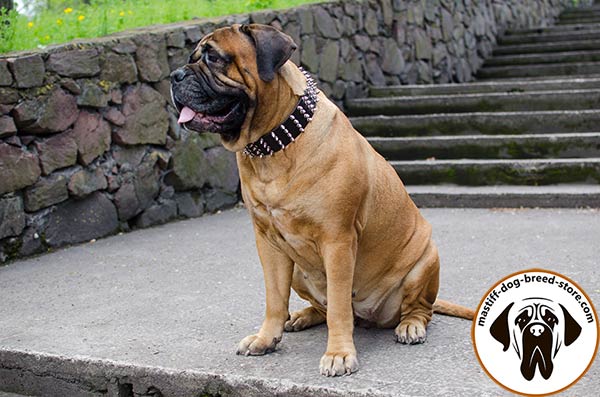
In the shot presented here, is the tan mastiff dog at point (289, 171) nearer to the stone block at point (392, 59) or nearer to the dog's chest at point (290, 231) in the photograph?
the dog's chest at point (290, 231)

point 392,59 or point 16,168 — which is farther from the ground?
point 16,168

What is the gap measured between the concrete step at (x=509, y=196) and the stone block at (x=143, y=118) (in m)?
2.26

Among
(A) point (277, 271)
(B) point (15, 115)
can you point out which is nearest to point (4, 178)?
(B) point (15, 115)

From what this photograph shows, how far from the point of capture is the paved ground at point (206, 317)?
3.05 m

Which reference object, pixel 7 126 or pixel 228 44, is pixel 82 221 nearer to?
pixel 7 126

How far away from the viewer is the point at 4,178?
5.17 meters

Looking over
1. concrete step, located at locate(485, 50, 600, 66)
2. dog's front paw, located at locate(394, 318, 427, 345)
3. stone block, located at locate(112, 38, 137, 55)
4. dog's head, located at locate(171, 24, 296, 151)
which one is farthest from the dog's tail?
concrete step, located at locate(485, 50, 600, 66)

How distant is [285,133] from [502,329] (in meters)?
1.10

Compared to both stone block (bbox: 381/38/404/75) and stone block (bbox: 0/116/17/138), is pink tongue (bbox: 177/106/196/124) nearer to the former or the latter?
stone block (bbox: 0/116/17/138)

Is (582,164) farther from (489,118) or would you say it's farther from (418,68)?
(418,68)

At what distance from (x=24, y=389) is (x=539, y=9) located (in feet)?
45.0

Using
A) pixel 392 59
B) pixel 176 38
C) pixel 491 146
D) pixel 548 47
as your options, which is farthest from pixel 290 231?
pixel 548 47

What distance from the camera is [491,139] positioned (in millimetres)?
7535

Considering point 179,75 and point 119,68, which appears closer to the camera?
point 179,75
